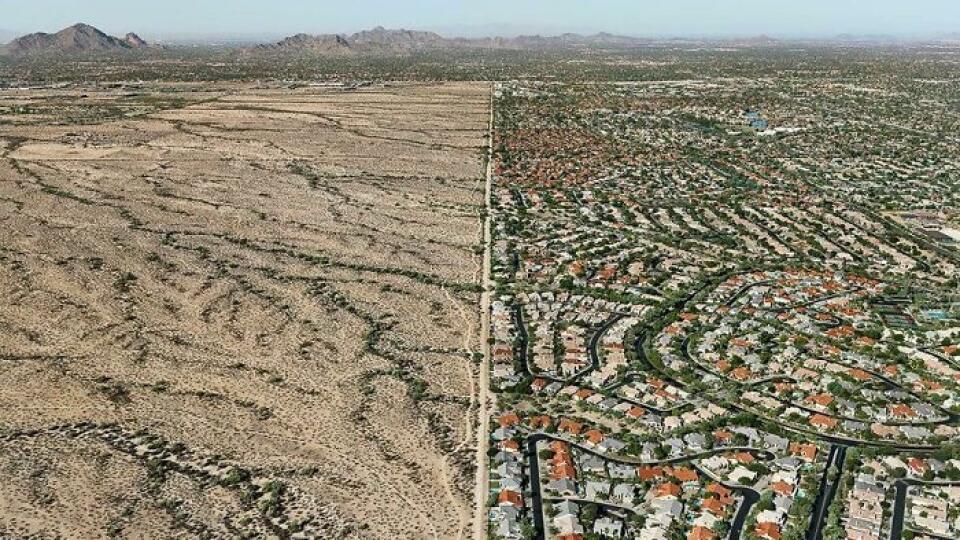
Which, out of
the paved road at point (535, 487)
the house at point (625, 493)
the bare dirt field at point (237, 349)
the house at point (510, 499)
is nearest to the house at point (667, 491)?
the house at point (625, 493)

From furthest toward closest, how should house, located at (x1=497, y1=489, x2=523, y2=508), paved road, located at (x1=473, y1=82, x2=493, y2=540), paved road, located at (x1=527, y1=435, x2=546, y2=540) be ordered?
house, located at (x1=497, y1=489, x2=523, y2=508)
paved road, located at (x1=473, y1=82, x2=493, y2=540)
paved road, located at (x1=527, y1=435, x2=546, y2=540)

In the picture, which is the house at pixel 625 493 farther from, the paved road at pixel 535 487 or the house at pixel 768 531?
the house at pixel 768 531

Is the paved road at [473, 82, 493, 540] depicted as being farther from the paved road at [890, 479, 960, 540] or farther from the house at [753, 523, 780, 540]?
the paved road at [890, 479, 960, 540]

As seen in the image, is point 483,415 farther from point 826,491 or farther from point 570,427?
point 826,491

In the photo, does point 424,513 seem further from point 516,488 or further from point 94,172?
point 94,172

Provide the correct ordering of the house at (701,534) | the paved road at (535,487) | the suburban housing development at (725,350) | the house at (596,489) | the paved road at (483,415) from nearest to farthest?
the house at (701,534), the paved road at (535,487), the paved road at (483,415), the suburban housing development at (725,350), the house at (596,489)

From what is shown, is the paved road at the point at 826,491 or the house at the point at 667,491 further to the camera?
the house at the point at 667,491

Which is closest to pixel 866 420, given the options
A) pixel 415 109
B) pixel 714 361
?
pixel 714 361

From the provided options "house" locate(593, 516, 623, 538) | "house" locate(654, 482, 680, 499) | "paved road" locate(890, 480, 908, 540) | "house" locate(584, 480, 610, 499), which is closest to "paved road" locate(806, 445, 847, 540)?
"paved road" locate(890, 480, 908, 540)
